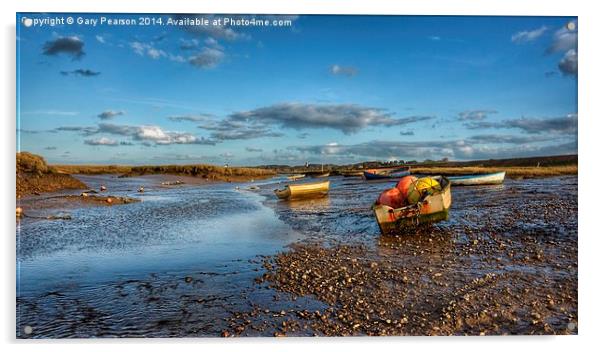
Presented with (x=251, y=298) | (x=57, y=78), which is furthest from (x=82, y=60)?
(x=251, y=298)

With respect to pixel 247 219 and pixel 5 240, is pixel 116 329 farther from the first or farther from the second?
pixel 247 219

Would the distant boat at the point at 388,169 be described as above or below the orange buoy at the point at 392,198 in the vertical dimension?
above

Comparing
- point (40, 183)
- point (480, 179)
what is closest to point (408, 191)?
point (480, 179)

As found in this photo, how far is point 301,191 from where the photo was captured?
14.6 meters

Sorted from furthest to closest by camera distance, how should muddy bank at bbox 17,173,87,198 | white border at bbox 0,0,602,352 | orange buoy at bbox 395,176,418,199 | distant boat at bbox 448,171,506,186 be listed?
distant boat at bbox 448,171,506,186 → orange buoy at bbox 395,176,418,199 → muddy bank at bbox 17,173,87,198 → white border at bbox 0,0,602,352

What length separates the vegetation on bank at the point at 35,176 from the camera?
674cm

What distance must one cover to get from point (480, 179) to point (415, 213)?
2.56 meters

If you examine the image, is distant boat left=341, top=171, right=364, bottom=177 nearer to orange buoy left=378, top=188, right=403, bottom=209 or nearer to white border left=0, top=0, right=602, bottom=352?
orange buoy left=378, top=188, right=403, bottom=209

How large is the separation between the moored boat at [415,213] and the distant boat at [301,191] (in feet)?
13.9

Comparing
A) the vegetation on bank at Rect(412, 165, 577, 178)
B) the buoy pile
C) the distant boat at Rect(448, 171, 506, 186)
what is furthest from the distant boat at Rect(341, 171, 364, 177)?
the distant boat at Rect(448, 171, 506, 186)

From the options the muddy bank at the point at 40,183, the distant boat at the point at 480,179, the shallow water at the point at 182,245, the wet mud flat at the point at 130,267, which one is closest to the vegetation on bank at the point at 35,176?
the muddy bank at the point at 40,183

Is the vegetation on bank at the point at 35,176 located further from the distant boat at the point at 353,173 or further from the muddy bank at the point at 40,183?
the distant boat at the point at 353,173

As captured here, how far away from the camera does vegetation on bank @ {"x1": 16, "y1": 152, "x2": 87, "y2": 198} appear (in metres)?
6.74

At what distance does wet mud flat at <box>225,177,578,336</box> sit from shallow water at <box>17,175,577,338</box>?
8 cm
